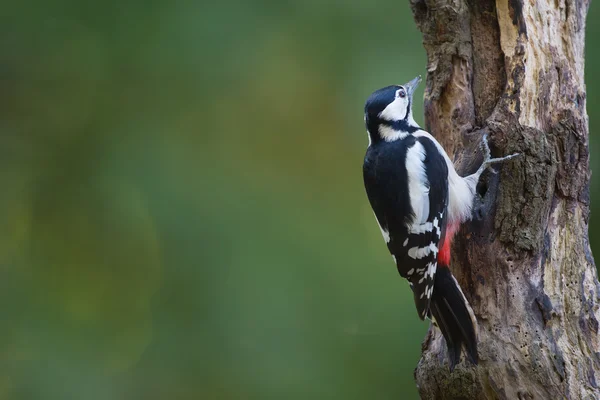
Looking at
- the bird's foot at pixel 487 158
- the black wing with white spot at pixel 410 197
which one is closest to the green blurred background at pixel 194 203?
the black wing with white spot at pixel 410 197

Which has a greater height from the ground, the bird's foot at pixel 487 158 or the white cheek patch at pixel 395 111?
the white cheek patch at pixel 395 111

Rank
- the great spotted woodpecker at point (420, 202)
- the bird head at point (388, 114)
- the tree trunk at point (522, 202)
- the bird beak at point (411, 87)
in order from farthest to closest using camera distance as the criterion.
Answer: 1. the bird beak at point (411, 87)
2. the bird head at point (388, 114)
3. the great spotted woodpecker at point (420, 202)
4. the tree trunk at point (522, 202)

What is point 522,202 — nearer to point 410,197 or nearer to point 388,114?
point 410,197

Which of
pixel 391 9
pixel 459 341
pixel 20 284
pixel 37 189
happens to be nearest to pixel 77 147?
pixel 37 189

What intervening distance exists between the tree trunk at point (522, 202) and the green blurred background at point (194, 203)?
1367 millimetres

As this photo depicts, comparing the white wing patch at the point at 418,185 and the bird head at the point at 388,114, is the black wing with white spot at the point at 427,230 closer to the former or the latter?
the white wing patch at the point at 418,185

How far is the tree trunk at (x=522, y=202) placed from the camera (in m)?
2.77

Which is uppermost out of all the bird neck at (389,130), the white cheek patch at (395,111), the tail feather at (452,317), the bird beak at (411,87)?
the bird beak at (411,87)

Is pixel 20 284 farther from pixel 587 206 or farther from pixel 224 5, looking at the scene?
pixel 587 206

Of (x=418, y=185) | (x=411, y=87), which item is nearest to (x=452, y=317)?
(x=418, y=185)

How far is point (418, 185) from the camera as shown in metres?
3.22

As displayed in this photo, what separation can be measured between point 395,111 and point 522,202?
2.69ft

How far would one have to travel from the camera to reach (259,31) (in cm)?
511

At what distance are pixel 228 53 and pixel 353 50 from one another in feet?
2.75
